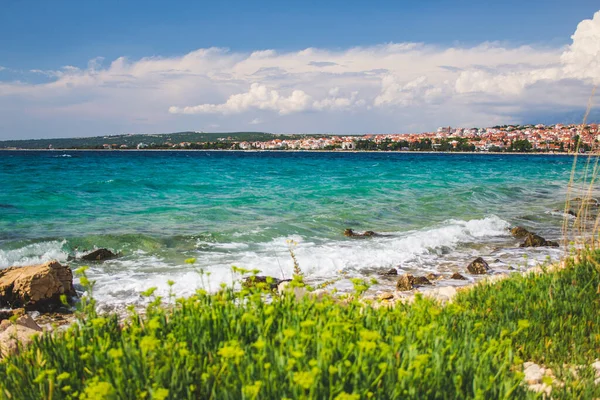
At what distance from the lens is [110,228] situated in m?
17.9

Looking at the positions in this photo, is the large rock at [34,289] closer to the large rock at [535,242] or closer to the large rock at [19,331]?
the large rock at [19,331]

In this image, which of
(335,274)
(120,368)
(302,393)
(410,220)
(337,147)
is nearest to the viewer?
(302,393)

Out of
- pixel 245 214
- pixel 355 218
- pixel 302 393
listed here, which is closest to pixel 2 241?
pixel 245 214

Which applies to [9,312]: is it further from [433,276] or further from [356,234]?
[356,234]

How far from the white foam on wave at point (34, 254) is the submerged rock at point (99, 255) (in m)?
0.88

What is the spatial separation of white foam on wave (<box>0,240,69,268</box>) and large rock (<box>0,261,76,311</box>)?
13.0 feet

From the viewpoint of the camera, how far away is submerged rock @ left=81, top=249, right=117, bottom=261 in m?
13.7

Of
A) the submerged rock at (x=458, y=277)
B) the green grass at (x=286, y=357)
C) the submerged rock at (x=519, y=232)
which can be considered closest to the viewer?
the green grass at (x=286, y=357)

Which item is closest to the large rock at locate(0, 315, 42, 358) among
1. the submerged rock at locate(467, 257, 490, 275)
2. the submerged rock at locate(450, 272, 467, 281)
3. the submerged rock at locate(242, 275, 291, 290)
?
the submerged rock at locate(242, 275, 291, 290)

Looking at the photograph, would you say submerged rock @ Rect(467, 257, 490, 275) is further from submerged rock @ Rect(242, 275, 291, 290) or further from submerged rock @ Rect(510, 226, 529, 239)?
submerged rock @ Rect(510, 226, 529, 239)

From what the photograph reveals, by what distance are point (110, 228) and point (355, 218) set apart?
10727 millimetres

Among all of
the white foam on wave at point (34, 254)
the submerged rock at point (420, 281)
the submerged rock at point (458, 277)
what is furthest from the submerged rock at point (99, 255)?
the submerged rock at point (458, 277)

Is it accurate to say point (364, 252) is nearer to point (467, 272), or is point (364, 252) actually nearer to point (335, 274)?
point (335, 274)

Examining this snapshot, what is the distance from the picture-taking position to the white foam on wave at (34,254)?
A: 1354cm
